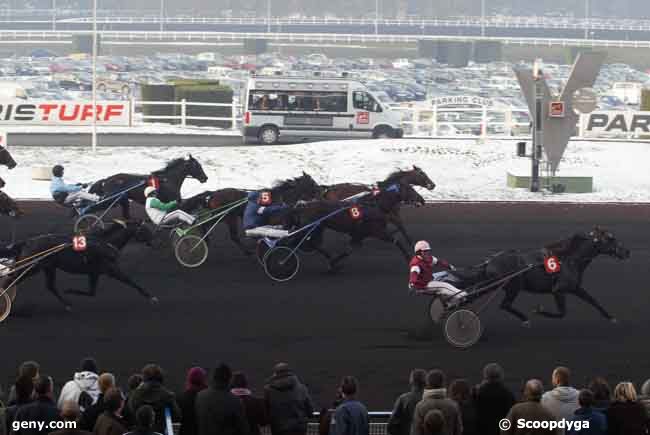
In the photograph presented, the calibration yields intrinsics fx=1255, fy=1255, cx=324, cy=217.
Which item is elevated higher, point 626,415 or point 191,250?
point 626,415

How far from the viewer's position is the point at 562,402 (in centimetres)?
903

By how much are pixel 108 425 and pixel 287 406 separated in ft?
4.86

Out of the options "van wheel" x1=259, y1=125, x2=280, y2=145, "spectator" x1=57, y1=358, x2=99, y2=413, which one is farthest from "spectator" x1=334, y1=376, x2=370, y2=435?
"van wheel" x1=259, y1=125, x2=280, y2=145

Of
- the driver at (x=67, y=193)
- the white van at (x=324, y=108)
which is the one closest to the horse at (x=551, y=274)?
the driver at (x=67, y=193)

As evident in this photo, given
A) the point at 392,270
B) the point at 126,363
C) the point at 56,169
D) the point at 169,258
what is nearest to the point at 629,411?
the point at 126,363

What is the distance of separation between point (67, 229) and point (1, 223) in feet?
4.66

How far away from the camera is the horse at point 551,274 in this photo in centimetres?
1409

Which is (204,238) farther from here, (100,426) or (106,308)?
(100,426)

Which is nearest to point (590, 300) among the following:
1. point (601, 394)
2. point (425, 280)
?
point (425, 280)

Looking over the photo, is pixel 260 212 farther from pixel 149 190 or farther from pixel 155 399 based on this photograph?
pixel 155 399

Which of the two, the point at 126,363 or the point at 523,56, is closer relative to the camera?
the point at 126,363

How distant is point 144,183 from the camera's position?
1988 cm

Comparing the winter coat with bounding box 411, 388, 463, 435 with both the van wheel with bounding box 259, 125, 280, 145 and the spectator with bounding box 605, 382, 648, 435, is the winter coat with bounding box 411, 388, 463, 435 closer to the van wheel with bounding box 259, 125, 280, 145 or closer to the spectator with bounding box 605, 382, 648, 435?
the spectator with bounding box 605, 382, 648, 435

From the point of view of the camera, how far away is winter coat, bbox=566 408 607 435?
8.48 meters
